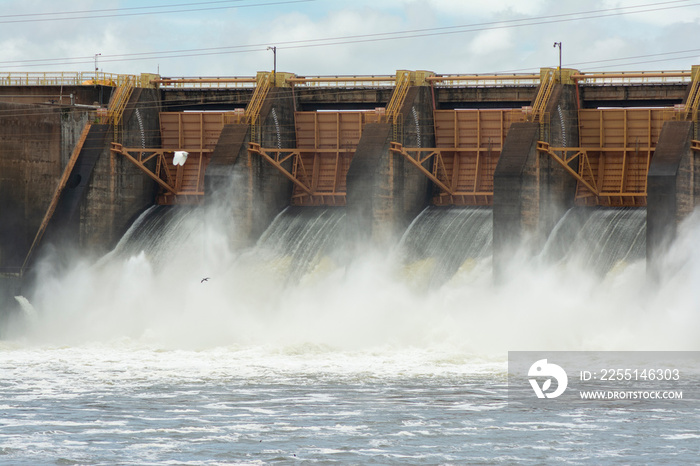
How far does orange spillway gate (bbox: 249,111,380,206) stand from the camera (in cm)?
5125

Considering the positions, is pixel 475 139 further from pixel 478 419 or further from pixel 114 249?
pixel 478 419

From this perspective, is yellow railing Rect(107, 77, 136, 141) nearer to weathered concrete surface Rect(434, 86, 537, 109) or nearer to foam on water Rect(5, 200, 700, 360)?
foam on water Rect(5, 200, 700, 360)

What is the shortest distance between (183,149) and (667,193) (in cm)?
2498

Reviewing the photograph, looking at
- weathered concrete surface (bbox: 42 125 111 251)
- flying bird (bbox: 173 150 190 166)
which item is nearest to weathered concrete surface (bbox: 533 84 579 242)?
flying bird (bbox: 173 150 190 166)

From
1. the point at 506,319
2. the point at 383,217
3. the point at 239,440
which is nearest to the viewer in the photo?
the point at 239,440

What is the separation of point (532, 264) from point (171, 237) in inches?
680

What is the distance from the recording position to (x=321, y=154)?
52.1m

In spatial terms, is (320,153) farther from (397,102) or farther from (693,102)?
(693,102)

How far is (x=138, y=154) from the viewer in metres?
54.3

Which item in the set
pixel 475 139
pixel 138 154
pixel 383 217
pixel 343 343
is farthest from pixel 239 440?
pixel 138 154

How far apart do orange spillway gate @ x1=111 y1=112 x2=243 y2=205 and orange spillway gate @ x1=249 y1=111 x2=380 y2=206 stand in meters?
4.01

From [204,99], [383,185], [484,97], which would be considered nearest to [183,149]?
[204,99]

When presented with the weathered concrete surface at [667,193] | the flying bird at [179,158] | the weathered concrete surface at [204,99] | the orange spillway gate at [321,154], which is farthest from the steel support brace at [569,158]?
the flying bird at [179,158]

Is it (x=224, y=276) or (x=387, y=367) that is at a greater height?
(x=224, y=276)
